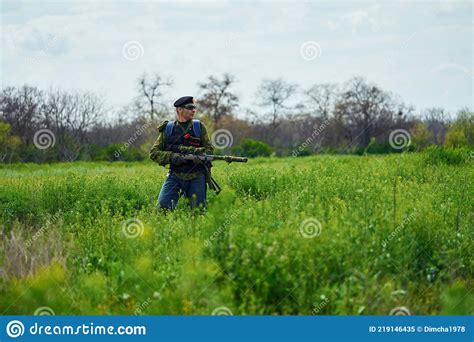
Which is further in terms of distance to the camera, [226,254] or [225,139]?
[225,139]

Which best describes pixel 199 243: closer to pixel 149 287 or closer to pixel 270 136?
pixel 149 287

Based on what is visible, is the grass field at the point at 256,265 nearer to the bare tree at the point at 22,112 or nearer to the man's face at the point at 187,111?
the man's face at the point at 187,111

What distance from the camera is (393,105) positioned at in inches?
2095

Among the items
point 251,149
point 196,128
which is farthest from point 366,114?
point 196,128

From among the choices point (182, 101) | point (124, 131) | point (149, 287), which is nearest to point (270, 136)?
point (124, 131)

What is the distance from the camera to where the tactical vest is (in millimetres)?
8828

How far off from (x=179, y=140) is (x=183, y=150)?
227 millimetres

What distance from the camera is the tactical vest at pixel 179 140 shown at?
348 inches

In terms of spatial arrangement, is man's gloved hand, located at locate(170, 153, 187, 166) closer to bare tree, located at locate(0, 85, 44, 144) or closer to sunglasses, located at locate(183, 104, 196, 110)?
sunglasses, located at locate(183, 104, 196, 110)


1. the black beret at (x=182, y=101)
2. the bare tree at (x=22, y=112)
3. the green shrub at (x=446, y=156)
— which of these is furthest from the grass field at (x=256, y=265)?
the bare tree at (x=22, y=112)

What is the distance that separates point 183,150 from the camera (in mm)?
8727

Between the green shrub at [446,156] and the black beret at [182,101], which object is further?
the green shrub at [446,156]

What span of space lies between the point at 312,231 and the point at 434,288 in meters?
1.32

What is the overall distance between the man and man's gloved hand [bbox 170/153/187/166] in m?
0.02
